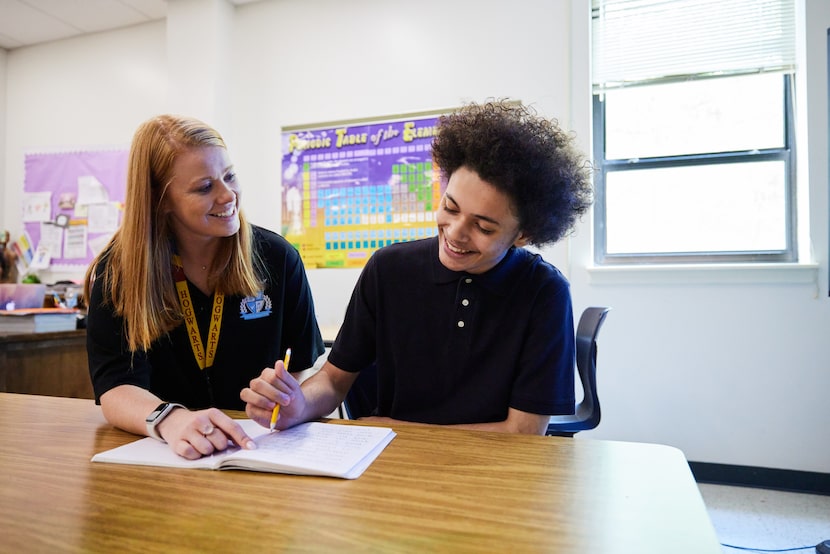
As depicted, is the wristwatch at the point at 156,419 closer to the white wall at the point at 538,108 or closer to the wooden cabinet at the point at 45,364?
the wooden cabinet at the point at 45,364

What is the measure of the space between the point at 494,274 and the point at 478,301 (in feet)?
0.23

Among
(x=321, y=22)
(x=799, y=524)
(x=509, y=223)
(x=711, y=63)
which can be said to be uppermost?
(x=321, y=22)

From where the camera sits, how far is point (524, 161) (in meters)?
1.09

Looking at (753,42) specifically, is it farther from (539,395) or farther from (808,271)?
(539,395)

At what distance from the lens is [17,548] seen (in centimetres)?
57

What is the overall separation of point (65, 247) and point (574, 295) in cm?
372

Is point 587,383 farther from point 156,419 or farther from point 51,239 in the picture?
point 51,239

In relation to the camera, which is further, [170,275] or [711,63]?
[711,63]

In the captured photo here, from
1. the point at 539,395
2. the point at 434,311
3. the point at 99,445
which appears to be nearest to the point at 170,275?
the point at 99,445

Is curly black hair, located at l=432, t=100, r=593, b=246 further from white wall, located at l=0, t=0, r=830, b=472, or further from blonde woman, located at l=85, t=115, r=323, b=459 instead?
white wall, located at l=0, t=0, r=830, b=472

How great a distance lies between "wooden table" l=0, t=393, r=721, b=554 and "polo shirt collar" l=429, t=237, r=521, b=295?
1.27 ft

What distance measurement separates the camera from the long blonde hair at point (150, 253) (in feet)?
3.91

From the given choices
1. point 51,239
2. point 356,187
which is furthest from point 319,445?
point 51,239

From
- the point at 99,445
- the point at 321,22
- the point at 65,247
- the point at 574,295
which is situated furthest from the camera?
the point at 65,247
